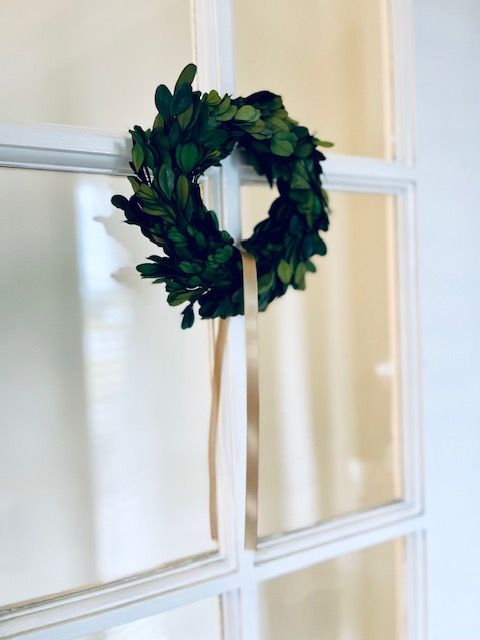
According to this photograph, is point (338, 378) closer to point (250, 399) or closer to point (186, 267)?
point (250, 399)

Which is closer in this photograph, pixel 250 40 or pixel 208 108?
pixel 208 108

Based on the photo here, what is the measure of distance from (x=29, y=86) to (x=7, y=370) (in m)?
0.30

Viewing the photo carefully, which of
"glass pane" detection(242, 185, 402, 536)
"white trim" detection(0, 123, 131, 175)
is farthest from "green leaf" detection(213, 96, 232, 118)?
"glass pane" detection(242, 185, 402, 536)

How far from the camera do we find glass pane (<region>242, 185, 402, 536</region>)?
31.2 inches

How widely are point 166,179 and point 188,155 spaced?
3cm

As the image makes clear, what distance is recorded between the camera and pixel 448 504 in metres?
0.86

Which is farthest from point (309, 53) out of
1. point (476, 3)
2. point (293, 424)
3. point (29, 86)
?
point (293, 424)

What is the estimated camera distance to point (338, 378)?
85 centimetres

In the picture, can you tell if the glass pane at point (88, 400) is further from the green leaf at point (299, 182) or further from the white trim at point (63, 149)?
the green leaf at point (299, 182)

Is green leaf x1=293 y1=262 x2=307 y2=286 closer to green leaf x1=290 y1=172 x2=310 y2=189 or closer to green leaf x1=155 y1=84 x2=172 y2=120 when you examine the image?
green leaf x1=290 y1=172 x2=310 y2=189

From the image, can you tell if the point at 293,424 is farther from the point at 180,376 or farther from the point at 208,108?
the point at 208,108

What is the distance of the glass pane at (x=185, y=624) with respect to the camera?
66cm

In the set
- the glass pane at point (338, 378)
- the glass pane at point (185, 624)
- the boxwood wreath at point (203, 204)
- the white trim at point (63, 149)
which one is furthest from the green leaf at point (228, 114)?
the glass pane at point (185, 624)

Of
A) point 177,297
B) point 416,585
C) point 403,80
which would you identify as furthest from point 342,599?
point 403,80
